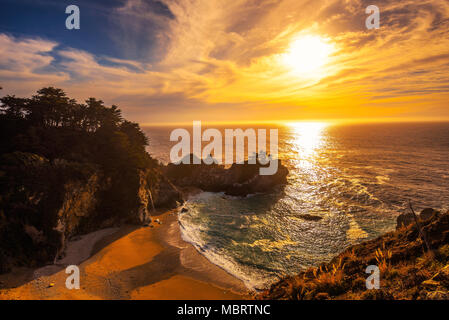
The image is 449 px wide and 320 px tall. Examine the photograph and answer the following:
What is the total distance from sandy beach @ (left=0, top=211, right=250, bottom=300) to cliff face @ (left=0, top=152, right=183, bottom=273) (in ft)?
4.90

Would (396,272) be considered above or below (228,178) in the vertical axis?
below

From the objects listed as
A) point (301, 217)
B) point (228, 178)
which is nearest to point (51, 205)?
point (301, 217)

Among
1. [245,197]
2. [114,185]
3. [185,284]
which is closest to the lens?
[185,284]

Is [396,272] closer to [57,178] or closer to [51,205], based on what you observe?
[51,205]

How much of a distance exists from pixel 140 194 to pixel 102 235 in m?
6.99

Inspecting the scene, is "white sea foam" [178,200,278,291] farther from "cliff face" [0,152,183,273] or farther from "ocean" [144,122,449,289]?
"cliff face" [0,152,183,273]

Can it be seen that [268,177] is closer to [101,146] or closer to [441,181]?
[101,146]

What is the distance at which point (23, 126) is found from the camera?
27.0m

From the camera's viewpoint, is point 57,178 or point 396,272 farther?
point 57,178

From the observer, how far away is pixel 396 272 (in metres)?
8.51

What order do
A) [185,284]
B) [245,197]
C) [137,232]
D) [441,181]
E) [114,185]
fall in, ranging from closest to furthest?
[185,284]
[137,232]
[114,185]
[245,197]
[441,181]

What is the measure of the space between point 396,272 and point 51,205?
27808 millimetres

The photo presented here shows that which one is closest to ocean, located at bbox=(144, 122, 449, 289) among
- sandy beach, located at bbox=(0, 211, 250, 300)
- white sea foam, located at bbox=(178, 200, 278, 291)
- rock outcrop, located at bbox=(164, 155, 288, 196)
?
white sea foam, located at bbox=(178, 200, 278, 291)
